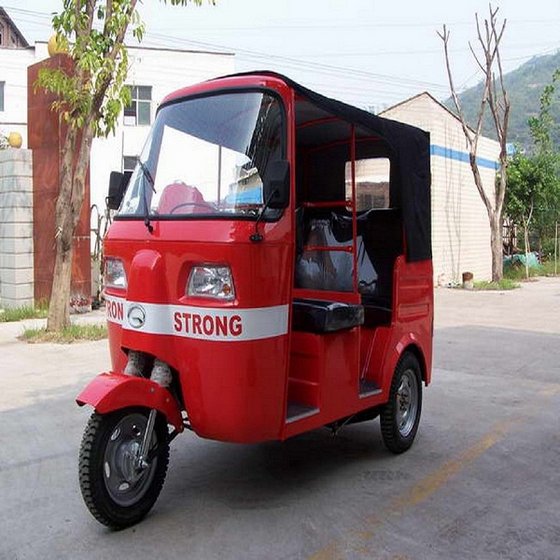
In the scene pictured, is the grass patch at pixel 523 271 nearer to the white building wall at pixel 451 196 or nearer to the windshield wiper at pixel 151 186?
the white building wall at pixel 451 196

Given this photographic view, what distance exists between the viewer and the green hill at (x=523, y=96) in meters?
71.8

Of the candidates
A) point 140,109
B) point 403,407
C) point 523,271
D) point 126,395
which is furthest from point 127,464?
point 140,109

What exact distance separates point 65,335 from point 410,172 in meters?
6.59

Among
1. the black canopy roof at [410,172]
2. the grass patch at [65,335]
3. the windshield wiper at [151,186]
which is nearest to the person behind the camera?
the windshield wiper at [151,186]

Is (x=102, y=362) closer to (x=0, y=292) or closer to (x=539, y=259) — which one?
(x=0, y=292)

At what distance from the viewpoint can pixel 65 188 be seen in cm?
1034

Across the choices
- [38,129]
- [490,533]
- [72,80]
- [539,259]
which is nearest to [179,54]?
[539,259]

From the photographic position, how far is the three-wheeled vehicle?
12.6 ft

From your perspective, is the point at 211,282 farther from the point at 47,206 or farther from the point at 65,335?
the point at 47,206

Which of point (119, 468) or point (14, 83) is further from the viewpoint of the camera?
point (14, 83)

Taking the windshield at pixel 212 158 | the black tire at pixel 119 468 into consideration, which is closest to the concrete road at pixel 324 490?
the black tire at pixel 119 468

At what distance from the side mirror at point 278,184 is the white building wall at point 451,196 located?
53.3 feet

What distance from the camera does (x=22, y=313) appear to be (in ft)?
40.9

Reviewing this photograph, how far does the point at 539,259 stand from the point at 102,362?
22.8 meters
